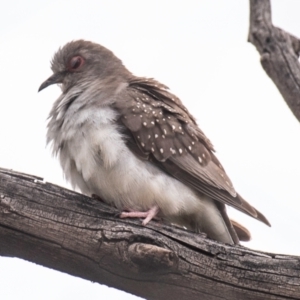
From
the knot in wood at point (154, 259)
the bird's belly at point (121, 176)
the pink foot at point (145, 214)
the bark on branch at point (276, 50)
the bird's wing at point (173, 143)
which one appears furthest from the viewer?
the bird's wing at point (173, 143)

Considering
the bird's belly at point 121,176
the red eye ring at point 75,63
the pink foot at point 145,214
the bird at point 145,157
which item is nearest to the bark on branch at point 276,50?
the pink foot at point 145,214

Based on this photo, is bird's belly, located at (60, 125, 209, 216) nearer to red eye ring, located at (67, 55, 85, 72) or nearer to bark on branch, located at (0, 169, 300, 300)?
bark on branch, located at (0, 169, 300, 300)

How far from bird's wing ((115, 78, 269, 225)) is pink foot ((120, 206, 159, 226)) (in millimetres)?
365

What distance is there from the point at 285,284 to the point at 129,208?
4.63 feet

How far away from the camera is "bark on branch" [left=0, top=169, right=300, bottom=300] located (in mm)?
4887

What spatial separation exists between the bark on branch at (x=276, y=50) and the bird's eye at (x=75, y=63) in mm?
3464

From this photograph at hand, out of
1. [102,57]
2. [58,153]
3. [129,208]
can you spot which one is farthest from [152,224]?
[102,57]

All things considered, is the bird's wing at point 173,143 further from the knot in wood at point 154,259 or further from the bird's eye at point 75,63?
the knot in wood at point 154,259

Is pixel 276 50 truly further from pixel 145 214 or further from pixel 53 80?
pixel 53 80

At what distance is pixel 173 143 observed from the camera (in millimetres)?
6234

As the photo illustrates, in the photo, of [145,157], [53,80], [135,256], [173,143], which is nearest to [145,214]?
[145,157]

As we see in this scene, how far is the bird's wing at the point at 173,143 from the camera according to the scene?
20.0ft

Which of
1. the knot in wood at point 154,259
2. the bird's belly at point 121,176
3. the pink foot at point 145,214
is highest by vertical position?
the bird's belly at point 121,176

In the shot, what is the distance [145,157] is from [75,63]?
1631 millimetres
